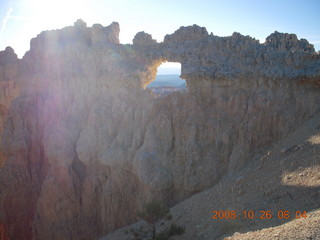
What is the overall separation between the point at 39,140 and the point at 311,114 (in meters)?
15.3

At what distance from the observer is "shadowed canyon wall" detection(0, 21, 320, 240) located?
41.6ft

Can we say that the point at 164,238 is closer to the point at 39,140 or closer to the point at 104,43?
the point at 104,43

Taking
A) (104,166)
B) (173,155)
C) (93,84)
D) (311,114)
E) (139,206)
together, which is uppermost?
(93,84)

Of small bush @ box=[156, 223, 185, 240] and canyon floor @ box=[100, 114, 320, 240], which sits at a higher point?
canyon floor @ box=[100, 114, 320, 240]

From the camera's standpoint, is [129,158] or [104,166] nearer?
[129,158]

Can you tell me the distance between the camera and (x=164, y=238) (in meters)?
10.3

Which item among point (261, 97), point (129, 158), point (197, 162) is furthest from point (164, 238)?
point (261, 97)
